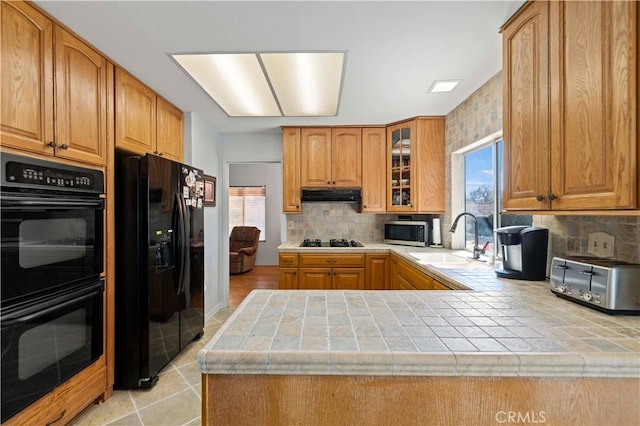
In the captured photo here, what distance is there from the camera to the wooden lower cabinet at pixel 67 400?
1320 mm

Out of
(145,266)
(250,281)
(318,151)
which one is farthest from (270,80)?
(250,281)

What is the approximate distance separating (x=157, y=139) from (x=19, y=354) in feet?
5.75

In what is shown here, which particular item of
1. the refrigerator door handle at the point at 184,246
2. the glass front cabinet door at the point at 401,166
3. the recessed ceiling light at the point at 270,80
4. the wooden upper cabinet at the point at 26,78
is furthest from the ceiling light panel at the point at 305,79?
the refrigerator door handle at the point at 184,246

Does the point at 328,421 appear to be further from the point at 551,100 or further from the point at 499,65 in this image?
the point at 499,65

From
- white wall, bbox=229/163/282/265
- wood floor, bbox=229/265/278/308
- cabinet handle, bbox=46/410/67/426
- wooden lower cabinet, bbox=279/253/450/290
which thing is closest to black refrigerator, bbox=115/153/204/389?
cabinet handle, bbox=46/410/67/426

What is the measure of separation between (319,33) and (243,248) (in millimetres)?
5119

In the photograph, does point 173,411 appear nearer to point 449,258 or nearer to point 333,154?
point 449,258

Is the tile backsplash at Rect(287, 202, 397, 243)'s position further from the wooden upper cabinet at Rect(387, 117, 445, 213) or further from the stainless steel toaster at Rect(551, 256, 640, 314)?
the stainless steel toaster at Rect(551, 256, 640, 314)

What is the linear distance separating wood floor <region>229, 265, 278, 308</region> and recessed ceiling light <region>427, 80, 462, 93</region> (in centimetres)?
358

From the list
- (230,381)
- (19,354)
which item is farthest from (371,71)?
(19,354)

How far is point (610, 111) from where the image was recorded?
936 millimetres

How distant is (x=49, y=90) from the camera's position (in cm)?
145

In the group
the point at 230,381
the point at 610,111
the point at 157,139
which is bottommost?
the point at 230,381

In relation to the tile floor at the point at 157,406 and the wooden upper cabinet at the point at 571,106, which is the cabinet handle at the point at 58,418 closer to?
the tile floor at the point at 157,406
